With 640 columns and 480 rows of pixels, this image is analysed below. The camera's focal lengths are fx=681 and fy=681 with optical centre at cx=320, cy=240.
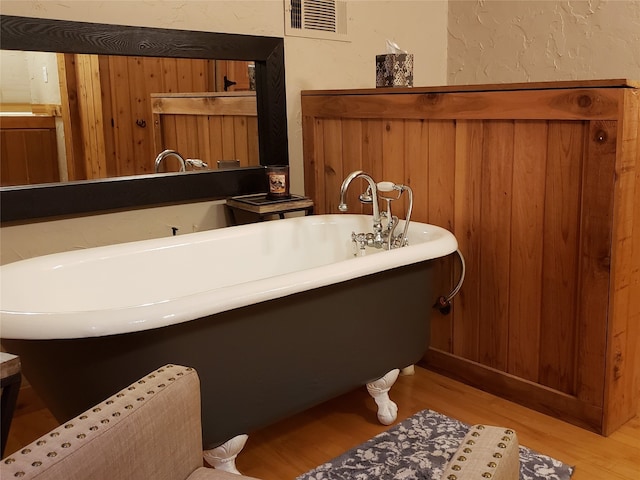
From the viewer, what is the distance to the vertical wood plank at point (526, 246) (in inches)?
89.0

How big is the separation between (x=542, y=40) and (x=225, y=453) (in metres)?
2.49

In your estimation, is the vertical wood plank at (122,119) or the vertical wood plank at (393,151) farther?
the vertical wood plank at (393,151)

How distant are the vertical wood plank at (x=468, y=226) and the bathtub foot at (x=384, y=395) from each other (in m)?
0.44

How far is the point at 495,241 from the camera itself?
2.43m

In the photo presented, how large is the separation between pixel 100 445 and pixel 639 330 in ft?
6.02

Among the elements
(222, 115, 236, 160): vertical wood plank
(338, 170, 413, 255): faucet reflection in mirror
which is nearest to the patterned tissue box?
(338, 170, 413, 255): faucet reflection in mirror

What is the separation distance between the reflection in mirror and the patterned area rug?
132 cm

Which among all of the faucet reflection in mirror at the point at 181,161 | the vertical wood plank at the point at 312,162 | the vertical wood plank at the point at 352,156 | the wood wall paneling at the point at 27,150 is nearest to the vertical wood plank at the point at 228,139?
the faucet reflection in mirror at the point at 181,161

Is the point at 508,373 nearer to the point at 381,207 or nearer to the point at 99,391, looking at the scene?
the point at 381,207

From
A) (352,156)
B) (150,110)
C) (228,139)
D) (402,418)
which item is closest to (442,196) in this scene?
(352,156)

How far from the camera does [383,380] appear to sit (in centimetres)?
226

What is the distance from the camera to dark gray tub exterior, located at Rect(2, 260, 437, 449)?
63.8 inches

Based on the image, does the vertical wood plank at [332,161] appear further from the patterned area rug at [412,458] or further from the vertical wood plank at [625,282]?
the vertical wood plank at [625,282]

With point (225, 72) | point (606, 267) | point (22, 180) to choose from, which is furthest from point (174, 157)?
point (606, 267)
